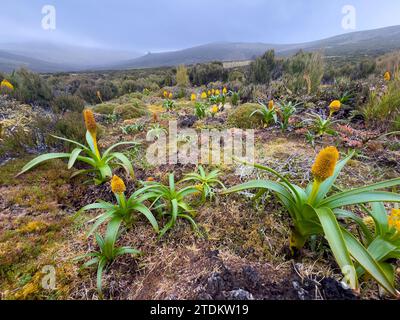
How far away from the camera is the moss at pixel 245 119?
409 centimetres

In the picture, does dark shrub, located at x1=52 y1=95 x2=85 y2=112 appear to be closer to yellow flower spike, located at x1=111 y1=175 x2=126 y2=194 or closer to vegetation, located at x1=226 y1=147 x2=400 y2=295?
yellow flower spike, located at x1=111 y1=175 x2=126 y2=194

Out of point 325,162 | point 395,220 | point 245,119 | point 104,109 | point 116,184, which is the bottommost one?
point 395,220

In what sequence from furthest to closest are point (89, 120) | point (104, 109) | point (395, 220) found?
1. point (104, 109)
2. point (89, 120)
3. point (395, 220)

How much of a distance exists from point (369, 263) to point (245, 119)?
11.3 feet

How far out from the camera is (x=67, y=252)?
169 cm

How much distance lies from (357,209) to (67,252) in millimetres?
2664

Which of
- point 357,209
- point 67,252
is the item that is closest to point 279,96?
point 357,209

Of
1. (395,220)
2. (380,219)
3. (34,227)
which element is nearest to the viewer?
(395,220)

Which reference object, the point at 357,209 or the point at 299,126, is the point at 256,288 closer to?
the point at 357,209

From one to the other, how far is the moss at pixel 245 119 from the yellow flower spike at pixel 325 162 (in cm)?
300

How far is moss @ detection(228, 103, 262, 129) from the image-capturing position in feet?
13.4

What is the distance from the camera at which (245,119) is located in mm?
4164

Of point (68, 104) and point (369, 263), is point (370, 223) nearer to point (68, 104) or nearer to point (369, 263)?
point (369, 263)

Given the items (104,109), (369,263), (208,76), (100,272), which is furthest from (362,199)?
(208,76)
